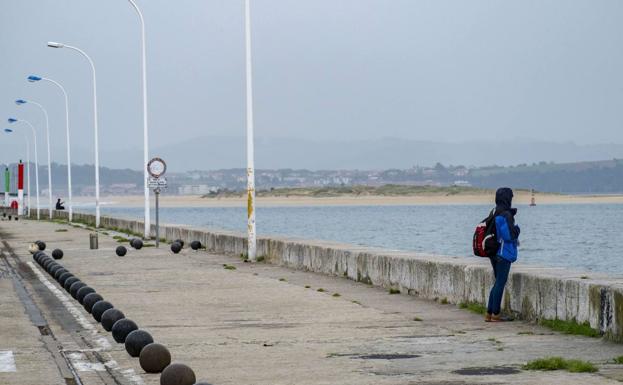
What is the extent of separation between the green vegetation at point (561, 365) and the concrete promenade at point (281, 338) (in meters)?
0.13

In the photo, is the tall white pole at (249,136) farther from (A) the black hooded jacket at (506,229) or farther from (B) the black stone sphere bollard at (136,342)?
(B) the black stone sphere bollard at (136,342)

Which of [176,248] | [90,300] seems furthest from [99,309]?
[176,248]

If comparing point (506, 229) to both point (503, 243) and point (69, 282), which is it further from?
point (69, 282)

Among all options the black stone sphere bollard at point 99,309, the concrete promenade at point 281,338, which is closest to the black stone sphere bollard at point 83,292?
the concrete promenade at point 281,338

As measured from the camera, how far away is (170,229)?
43.5m

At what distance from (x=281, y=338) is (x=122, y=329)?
186 centimetres

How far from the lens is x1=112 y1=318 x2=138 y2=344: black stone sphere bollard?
13.6 meters

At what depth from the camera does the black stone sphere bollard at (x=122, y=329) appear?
13.6m

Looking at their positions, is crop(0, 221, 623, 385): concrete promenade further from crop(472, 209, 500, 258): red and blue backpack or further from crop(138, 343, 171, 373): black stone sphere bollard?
crop(472, 209, 500, 258): red and blue backpack

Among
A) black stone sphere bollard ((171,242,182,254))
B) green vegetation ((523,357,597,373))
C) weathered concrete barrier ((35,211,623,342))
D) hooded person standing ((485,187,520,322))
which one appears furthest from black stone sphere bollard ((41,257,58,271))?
green vegetation ((523,357,597,373))

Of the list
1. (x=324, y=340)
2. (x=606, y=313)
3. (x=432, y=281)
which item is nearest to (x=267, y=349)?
(x=324, y=340)

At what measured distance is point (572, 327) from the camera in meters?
14.2

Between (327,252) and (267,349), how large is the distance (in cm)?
1147

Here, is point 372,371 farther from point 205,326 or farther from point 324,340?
point 205,326
